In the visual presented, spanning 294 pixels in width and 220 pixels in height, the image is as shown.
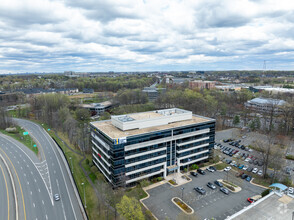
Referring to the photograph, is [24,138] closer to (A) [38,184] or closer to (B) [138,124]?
(A) [38,184]

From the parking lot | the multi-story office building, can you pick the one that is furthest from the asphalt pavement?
the parking lot

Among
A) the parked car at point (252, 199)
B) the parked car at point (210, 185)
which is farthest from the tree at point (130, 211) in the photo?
the parked car at point (252, 199)

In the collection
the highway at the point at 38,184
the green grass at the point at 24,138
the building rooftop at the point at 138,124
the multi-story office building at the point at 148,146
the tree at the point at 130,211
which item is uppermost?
the building rooftop at the point at 138,124

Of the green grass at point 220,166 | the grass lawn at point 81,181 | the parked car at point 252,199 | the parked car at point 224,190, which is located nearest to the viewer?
the grass lawn at point 81,181

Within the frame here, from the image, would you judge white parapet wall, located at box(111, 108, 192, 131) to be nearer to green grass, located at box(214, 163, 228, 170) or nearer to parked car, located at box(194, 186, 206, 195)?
green grass, located at box(214, 163, 228, 170)

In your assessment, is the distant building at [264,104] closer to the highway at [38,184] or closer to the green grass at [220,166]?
the green grass at [220,166]

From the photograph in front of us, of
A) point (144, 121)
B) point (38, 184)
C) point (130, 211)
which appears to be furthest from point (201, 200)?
point (38, 184)
